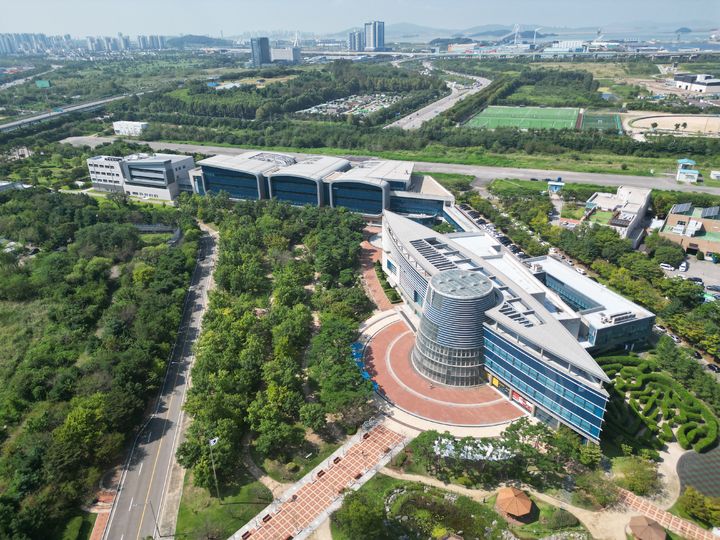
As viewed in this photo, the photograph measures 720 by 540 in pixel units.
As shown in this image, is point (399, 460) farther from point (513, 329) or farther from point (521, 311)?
point (521, 311)

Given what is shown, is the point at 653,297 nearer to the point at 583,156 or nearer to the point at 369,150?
the point at 583,156

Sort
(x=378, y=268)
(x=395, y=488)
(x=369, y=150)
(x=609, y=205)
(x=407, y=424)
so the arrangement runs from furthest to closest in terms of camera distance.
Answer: (x=369, y=150) < (x=609, y=205) < (x=378, y=268) < (x=407, y=424) < (x=395, y=488)

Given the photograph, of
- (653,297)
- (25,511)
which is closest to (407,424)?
(25,511)

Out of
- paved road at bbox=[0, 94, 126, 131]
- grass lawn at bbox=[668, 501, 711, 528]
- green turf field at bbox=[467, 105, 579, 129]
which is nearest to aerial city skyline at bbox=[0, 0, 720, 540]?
grass lawn at bbox=[668, 501, 711, 528]

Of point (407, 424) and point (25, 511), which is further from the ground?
point (25, 511)

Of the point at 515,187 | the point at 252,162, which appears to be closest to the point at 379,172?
the point at 252,162

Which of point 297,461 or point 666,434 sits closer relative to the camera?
point 297,461
